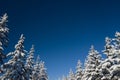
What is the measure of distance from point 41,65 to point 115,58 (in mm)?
40314

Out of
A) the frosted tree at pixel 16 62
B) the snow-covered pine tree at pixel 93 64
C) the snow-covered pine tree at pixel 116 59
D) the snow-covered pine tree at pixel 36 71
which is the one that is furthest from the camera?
the snow-covered pine tree at pixel 36 71

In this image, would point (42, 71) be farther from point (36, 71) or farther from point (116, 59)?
point (116, 59)

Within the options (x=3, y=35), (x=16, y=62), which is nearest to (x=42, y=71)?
(x=16, y=62)

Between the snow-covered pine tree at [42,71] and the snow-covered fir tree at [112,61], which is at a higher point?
the snow-covered pine tree at [42,71]

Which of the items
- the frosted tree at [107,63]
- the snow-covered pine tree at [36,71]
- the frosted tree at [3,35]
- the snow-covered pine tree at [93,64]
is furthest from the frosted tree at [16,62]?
the snow-covered pine tree at [36,71]

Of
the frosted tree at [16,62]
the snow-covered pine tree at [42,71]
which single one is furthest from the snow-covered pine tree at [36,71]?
the frosted tree at [16,62]

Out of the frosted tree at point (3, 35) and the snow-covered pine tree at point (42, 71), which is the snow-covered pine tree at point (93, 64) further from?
the snow-covered pine tree at point (42, 71)

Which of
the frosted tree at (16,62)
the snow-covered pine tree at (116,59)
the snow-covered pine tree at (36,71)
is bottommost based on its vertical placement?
the snow-covered pine tree at (116,59)

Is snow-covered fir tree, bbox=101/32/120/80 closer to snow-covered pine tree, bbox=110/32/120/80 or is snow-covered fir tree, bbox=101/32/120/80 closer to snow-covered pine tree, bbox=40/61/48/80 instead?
snow-covered pine tree, bbox=110/32/120/80

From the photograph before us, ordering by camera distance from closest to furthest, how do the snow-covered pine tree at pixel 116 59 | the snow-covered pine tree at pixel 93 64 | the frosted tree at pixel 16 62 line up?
1. the snow-covered pine tree at pixel 116 59
2. the snow-covered pine tree at pixel 93 64
3. the frosted tree at pixel 16 62

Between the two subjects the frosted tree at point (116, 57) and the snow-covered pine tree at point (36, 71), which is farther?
the snow-covered pine tree at point (36, 71)

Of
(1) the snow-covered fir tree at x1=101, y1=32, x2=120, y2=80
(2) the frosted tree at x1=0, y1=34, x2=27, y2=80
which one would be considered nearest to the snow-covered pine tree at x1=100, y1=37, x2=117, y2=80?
(1) the snow-covered fir tree at x1=101, y1=32, x2=120, y2=80

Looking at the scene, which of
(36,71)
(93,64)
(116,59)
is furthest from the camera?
(36,71)

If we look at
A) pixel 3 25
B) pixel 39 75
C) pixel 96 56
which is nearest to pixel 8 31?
pixel 3 25
